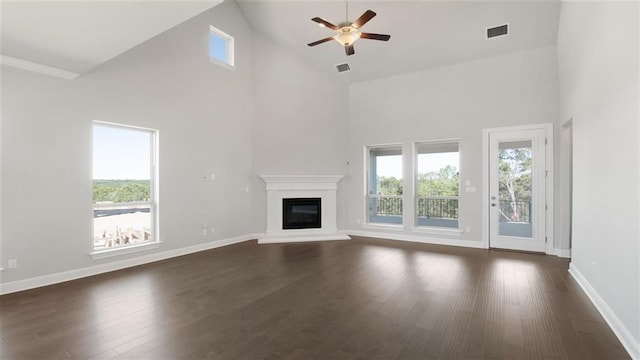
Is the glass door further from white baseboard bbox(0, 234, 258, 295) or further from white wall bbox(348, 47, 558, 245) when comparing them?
white baseboard bbox(0, 234, 258, 295)

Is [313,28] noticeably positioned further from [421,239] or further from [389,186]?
[421,239]

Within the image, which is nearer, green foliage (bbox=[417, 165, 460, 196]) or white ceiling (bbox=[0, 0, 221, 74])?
white ceiling (bbox=[0, 0, 221, 74])

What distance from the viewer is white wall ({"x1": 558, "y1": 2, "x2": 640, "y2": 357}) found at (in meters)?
2.33

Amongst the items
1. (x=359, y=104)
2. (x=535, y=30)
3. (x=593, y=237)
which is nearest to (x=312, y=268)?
(x=593, y=237)

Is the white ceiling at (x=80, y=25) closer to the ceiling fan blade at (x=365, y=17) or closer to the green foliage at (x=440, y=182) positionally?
the ceiling fan blade at (x=365, y=17)

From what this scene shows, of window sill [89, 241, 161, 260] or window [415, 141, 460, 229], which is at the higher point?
window [415, 141, 460, 229]

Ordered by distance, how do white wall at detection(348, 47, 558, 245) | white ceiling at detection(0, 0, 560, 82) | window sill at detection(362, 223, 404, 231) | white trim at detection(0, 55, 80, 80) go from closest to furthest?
1. white ceiling at detection(0, 0, 560, 82)
2. white trim at detection(0, 55, 80, 80)
3. white wall at detection(348, 47, 558, 245)
4. window sill at detection(362, 223, 404, 231)

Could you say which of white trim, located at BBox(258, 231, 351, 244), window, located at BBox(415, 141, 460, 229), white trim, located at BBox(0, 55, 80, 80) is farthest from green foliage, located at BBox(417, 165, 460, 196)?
white trim, located at BBox(0, 55, 80, 80)

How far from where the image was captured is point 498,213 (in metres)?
5.79

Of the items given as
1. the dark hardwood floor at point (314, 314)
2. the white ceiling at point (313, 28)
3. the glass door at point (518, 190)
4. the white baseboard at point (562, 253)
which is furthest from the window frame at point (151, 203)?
the white baseboard at point (562, 253)

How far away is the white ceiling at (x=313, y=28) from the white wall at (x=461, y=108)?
23 centimetres

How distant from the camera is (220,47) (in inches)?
249

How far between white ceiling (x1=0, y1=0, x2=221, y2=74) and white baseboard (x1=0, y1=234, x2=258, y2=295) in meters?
2.67

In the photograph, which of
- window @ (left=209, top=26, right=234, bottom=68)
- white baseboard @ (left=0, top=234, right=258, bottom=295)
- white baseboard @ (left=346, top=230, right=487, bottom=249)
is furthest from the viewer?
window @ (left=209, top=26, right=234, bottom=68)
